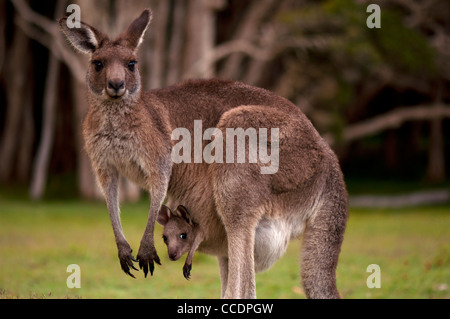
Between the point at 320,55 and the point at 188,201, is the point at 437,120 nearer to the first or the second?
the point at 320,55

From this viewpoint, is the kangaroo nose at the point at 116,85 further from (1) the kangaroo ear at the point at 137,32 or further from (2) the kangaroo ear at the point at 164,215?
(2) the kangaroo ear at the point at 164,215

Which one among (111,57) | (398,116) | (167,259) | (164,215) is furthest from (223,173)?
(398,116)

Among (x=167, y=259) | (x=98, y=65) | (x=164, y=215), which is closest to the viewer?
(x=98, y=65)

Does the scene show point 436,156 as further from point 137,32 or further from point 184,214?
point 137,32

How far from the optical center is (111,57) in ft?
14.8

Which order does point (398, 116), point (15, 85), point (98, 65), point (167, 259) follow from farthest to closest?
1. point (15, 85)
2. point (398, 116)
3. point (167, 259)
4. point (98, 65)

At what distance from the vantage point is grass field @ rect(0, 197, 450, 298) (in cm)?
695

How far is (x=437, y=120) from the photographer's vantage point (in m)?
19.2

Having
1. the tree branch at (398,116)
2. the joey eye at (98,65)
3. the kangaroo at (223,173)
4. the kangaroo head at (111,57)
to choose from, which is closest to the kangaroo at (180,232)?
the kangaroo at (223,173)

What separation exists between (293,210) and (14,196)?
611 inches

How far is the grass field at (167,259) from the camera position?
6.95 metres

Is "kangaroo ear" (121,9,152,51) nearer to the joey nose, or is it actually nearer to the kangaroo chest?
the joey nose

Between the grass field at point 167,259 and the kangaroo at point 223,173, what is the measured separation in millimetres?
1654

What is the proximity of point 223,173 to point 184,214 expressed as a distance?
597 millimetres
